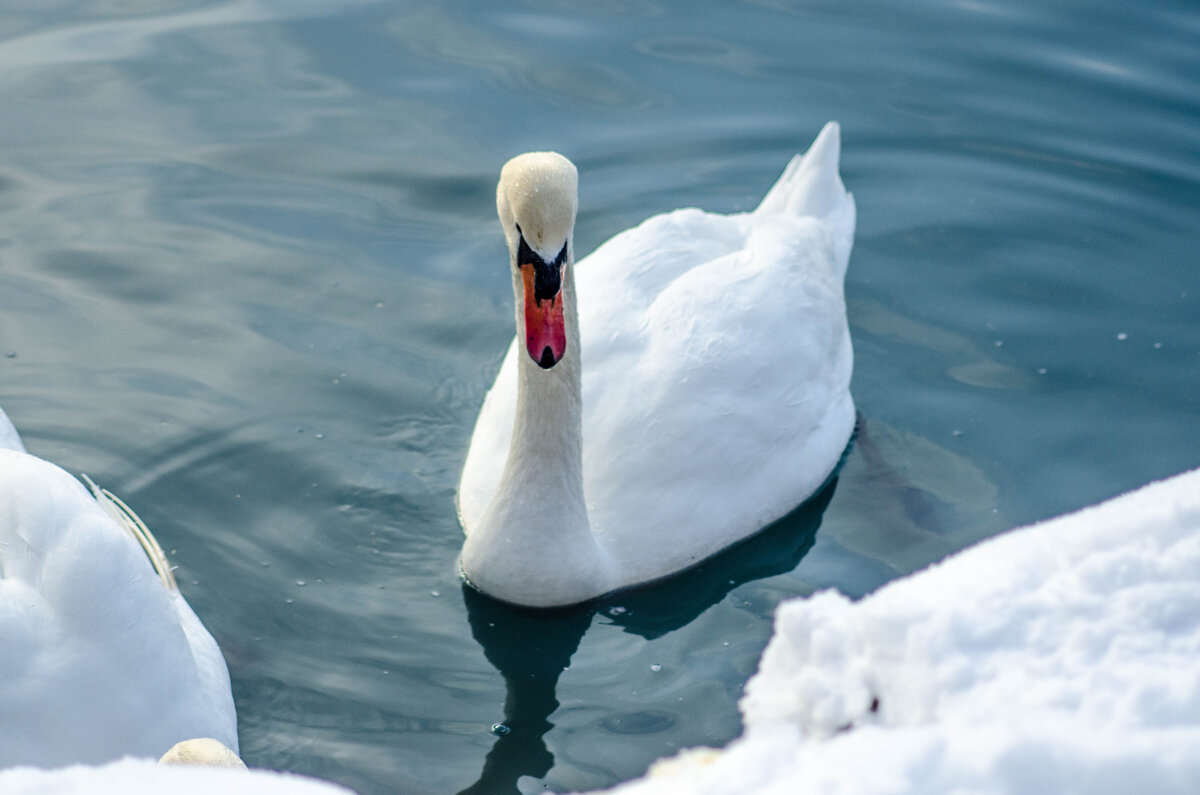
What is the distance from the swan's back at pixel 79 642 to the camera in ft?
12.6

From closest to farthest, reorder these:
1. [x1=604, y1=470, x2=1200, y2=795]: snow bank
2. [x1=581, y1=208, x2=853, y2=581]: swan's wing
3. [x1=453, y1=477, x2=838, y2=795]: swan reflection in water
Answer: [x1=604, y1=470, x2=1200, y2=795]: snow bank → [x1=453, y1=477, x2=838, y2=795]: swan reflection in water → [x1=581, y1=208, x2=853, y2=581]: swan's wing

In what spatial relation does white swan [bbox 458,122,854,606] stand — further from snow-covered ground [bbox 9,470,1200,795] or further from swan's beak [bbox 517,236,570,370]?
snow-covered ground [bbox 9,470,1200,795]

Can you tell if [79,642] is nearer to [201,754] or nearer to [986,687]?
[201,754]

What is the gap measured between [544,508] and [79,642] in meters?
1.82

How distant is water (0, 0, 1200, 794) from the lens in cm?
518

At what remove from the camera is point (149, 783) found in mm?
1399

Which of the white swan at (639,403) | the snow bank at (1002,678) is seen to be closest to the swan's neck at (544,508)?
the white swan at (639,403)

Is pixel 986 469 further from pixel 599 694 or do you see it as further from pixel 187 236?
pixel 187 236

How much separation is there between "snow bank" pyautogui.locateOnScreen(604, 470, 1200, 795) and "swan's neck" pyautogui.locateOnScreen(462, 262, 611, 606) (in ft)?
11.6

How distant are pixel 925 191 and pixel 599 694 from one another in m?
4.62

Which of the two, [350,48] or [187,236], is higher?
[350,48]

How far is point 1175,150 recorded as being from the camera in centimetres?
866

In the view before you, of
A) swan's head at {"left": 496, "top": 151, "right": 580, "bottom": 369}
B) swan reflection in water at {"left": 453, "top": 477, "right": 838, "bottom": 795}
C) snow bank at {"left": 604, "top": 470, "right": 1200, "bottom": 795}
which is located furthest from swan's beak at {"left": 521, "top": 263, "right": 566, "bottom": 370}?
snow bank at {"left": 604, "top": 470, "right": 1200, "bottom": 795}

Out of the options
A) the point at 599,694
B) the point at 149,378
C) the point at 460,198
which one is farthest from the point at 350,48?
the point at 599,694
